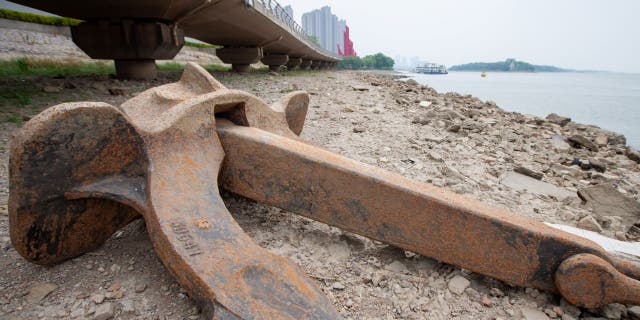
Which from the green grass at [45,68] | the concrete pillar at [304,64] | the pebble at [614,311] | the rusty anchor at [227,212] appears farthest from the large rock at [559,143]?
the concrete pillar at [304,64]

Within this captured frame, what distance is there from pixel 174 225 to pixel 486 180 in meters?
2.57

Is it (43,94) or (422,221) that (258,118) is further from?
(43,94)

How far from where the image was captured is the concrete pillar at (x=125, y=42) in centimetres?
687

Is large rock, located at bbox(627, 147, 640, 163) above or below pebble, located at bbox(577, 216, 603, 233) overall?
below

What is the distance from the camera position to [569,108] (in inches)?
396

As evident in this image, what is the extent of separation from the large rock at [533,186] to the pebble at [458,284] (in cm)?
168

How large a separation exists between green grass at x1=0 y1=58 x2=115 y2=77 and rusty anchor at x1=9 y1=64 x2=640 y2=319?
19.2ft

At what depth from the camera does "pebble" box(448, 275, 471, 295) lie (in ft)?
4.69

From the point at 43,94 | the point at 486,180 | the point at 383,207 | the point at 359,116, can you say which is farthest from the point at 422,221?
the point at 43,94

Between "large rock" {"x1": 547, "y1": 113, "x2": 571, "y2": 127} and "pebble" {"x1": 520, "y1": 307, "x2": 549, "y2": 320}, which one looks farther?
"large rock" {"x1": 547, "y1": 113, "x2": 571, "y2": 127}

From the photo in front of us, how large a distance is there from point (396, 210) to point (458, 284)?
426 millimetres

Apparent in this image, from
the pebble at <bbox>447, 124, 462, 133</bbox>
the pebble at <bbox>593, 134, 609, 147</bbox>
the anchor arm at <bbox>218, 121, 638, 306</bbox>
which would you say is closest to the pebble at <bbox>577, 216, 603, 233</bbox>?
the anchor arm at <bbox>218, 121, 638, 306</bbox>

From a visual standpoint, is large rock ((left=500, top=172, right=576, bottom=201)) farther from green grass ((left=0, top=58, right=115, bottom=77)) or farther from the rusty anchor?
green grass ((left=0, top=58, right=115, bottom=77))

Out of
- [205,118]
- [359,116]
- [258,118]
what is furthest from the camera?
[359,116]
